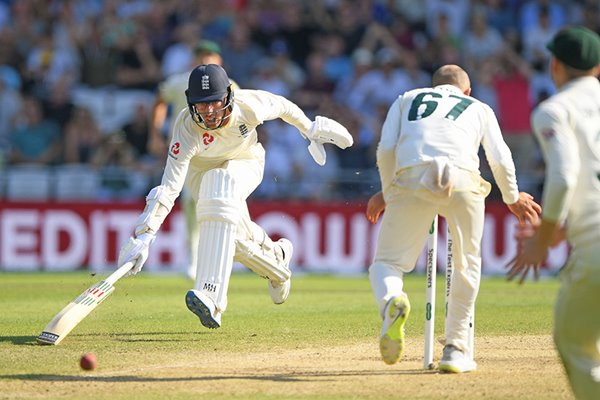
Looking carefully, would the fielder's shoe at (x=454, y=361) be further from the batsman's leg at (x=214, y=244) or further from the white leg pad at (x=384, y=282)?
the batsman's leg at (x=214, y=244)

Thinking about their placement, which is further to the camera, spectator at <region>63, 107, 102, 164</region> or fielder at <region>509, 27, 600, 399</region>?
spectator at <region>63, 107, 102, 164</region>

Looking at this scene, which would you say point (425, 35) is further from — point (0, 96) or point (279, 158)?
point (0, 96)

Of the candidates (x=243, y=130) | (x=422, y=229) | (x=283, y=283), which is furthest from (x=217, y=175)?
(x=422, y=229)

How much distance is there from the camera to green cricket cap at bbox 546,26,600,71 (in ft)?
17.6

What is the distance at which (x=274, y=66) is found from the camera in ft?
61.6

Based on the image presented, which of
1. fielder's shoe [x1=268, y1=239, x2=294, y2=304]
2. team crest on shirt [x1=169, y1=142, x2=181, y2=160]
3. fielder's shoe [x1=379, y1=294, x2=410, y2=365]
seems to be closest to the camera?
fielder's shoe [x1=379, y1=294, x2=410, y2=365]

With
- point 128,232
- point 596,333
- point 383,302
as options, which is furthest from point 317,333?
point 128,232

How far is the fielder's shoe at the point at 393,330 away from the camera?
6348mm

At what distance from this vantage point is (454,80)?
24.0ft

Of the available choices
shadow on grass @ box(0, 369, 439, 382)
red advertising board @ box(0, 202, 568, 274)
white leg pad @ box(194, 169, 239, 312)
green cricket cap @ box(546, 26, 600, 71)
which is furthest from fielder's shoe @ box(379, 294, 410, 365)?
red advertising board @ box(0, 202, 568, 274)

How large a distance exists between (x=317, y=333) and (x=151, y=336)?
1.34m

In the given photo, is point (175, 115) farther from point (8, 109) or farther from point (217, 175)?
point (217, 175)

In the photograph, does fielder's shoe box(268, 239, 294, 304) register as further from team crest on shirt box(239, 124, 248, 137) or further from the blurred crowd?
the blurred crowd

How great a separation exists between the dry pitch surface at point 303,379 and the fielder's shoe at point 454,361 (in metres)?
0.08
